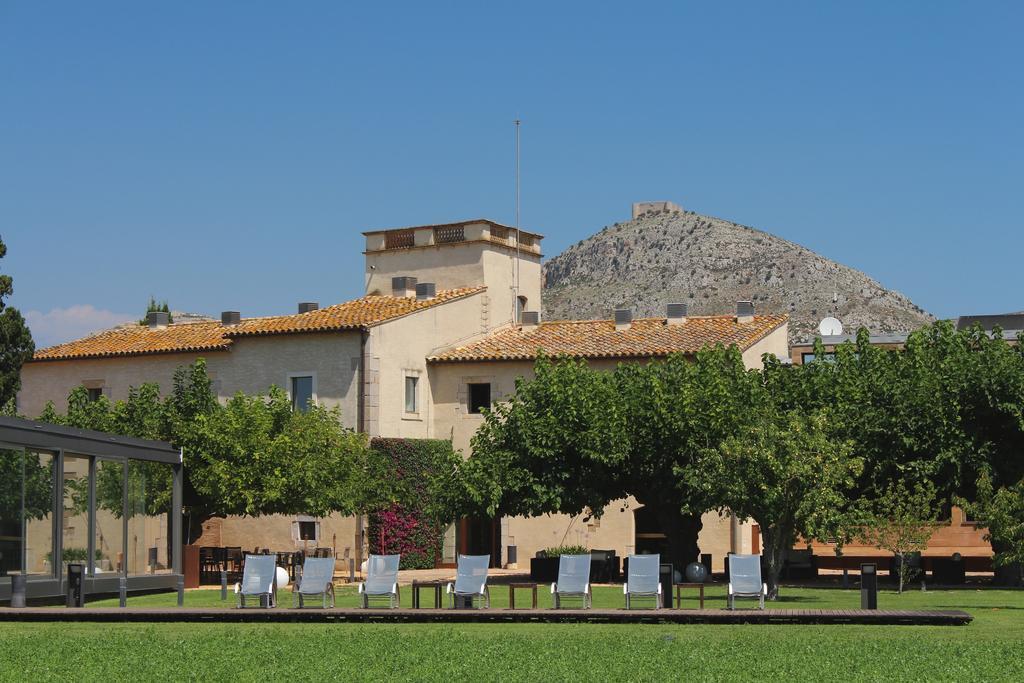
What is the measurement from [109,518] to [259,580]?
4.43 metres

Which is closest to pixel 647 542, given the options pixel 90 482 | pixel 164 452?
pixel 164 452

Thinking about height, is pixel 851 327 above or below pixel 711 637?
above

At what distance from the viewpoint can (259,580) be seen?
2503cm

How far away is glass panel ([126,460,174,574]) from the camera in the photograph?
29188 millimetres

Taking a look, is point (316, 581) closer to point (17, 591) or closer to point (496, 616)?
point (496, 616)

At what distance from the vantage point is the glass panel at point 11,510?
24.1 m

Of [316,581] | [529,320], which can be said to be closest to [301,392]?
[529,320]

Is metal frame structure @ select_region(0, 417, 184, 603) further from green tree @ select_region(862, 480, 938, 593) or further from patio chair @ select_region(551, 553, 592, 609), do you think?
green tree @ select_region(862, 480, 938, 593)

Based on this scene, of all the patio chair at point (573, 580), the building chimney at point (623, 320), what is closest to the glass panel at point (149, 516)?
the patio chair at point (573, 580)

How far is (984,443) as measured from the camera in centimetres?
3384

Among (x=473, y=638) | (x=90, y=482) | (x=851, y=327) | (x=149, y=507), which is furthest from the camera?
(x=851, y=327)

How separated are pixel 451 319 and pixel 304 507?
34.3 ft

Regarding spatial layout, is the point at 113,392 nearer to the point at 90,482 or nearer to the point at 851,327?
the point at 90,482

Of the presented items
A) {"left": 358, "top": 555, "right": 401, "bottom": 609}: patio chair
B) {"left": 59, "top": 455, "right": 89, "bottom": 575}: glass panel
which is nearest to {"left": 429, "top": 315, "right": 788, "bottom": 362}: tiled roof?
{"left": 358, "top": 555, "right": 401, "bottom": 609}: patio chair
